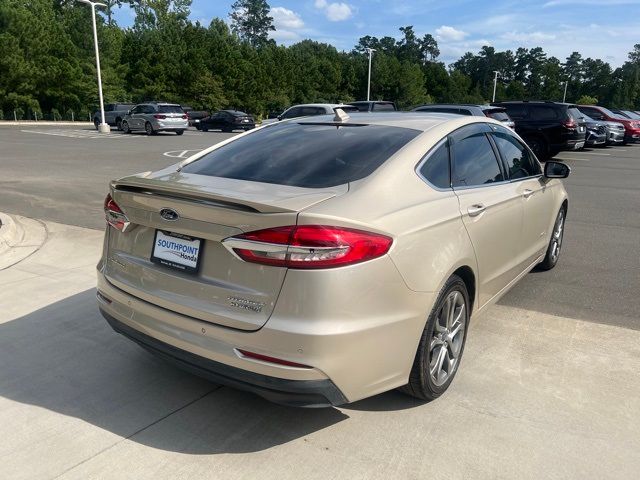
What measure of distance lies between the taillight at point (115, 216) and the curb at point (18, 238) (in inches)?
119

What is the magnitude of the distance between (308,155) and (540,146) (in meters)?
17.4

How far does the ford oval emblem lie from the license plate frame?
71 mm

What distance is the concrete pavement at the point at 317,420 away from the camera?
263 centimetres

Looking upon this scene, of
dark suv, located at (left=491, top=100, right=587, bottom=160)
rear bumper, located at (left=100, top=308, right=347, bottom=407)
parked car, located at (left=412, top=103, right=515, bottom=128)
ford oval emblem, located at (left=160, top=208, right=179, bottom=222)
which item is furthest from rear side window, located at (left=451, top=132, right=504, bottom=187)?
dark suv, located at (left=491, top=100, right=587, bottom=160)

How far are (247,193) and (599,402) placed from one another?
2.32 meters

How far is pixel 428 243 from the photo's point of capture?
2842 millimetres

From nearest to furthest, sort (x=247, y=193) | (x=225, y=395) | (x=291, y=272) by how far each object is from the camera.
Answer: (x=291, y=272)
(x=247, y=193)
(x=225, y=395)

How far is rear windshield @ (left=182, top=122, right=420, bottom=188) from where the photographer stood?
119 inches

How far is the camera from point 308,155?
131 inches

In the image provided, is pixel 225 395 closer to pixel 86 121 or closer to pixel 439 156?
pixel 439 156

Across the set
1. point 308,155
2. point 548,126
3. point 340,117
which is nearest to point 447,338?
point 308,155

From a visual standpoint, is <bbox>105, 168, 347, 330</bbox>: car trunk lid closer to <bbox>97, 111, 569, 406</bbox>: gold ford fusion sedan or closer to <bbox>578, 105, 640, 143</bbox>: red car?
<bbox>97, 111, 569, 406</bbox>: gold ford fusion sedan

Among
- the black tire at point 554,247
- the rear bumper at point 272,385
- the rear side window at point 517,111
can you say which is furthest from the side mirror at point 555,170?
the rear side window at point 517,111

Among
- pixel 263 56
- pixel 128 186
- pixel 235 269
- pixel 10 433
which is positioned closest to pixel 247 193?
pixel 235 269
